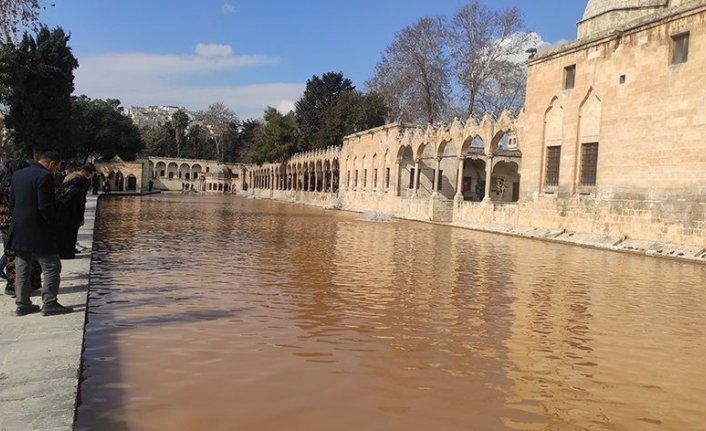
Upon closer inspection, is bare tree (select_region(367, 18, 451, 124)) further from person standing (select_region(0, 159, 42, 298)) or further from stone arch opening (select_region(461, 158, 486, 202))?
person standing (select_region(0, 159, 42, 298))

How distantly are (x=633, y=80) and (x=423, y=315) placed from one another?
14.4 metres

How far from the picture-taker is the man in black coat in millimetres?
5160

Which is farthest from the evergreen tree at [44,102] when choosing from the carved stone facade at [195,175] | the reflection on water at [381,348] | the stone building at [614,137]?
the carved stone facade at [195,175]

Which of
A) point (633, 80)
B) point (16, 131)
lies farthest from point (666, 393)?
point (16, 131)

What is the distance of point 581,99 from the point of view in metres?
19.7

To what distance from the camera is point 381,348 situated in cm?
528

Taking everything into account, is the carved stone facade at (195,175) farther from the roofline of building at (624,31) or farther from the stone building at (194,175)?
the roofline of building at (624,31)

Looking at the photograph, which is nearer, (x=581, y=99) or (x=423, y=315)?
(x=423, y=315)

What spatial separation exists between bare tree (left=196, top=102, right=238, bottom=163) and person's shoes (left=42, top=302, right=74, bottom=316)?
290 feet

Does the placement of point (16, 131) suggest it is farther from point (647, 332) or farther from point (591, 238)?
point (647, 332)

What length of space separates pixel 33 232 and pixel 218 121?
90866 millimetres

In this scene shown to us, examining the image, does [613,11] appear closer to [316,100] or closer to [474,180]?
[474,180]

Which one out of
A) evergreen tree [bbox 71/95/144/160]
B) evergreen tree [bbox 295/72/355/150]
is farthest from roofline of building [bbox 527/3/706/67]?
evergreen tree [bbox 71/95/144/160]

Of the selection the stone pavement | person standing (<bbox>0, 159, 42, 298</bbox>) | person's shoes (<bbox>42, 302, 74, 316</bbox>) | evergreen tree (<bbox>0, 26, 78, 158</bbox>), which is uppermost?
evergreen tree (<bbox>0, 26, 78, 158</bbox>)
